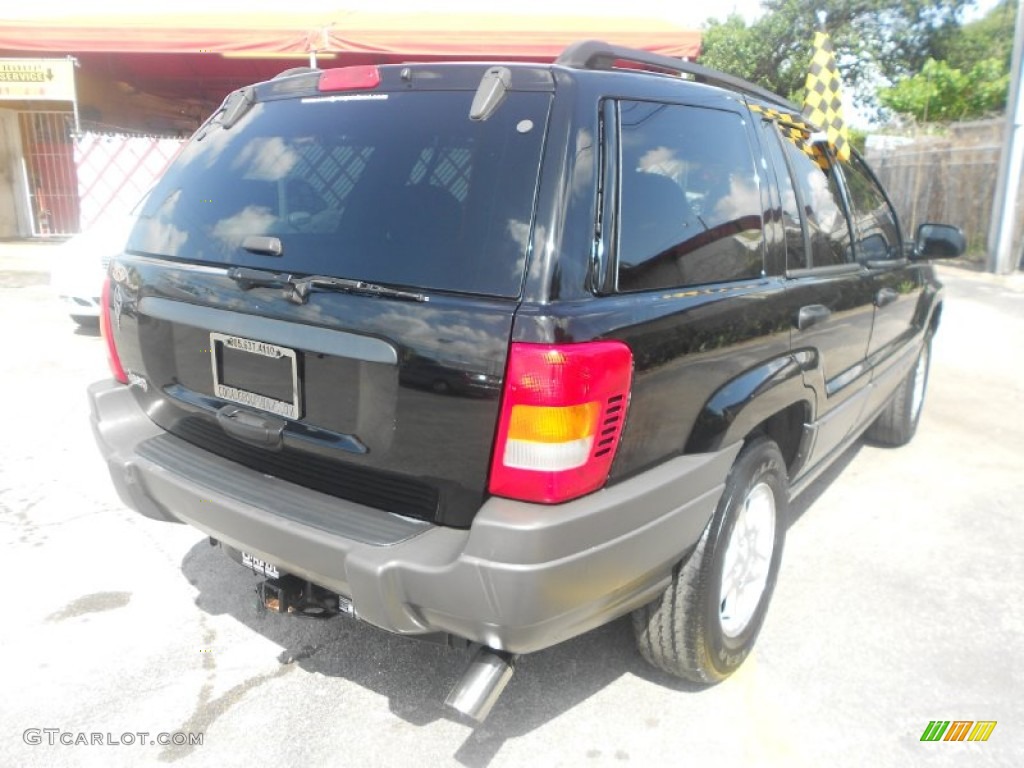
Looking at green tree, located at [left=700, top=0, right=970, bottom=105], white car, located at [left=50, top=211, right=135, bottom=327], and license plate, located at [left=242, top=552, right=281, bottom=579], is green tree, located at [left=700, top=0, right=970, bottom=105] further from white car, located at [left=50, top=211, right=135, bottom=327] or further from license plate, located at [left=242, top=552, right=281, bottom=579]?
license plate, located at [left=242, top=552, right=281, bottom=579]

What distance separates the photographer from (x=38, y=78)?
1210cm

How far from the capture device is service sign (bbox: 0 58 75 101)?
39.3 feet

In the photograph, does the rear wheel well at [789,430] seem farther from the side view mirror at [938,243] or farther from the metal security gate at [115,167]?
the metal security gate at [115,167]

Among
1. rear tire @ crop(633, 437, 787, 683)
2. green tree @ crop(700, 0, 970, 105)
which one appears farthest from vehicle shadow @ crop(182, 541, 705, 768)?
green tree @ crop(700, 0, 970, 105)

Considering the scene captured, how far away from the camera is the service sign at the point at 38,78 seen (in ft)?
39.3

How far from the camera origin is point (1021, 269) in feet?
45.4

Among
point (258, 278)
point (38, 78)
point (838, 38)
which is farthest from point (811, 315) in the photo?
point (838, 38)

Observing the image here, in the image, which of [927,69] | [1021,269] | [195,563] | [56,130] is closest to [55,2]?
[56,130]

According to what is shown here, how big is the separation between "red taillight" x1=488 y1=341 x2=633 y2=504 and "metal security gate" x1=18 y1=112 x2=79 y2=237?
15.0 metres

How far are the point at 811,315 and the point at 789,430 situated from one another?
446 mm

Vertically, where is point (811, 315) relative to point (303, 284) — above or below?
below

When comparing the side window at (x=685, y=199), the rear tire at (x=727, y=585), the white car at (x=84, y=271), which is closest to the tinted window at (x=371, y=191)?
Result: the side window at (x=685, y=199)

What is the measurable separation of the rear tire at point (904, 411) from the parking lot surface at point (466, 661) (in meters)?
1.00

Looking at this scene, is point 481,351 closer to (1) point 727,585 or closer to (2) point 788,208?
(1) point 727,585
